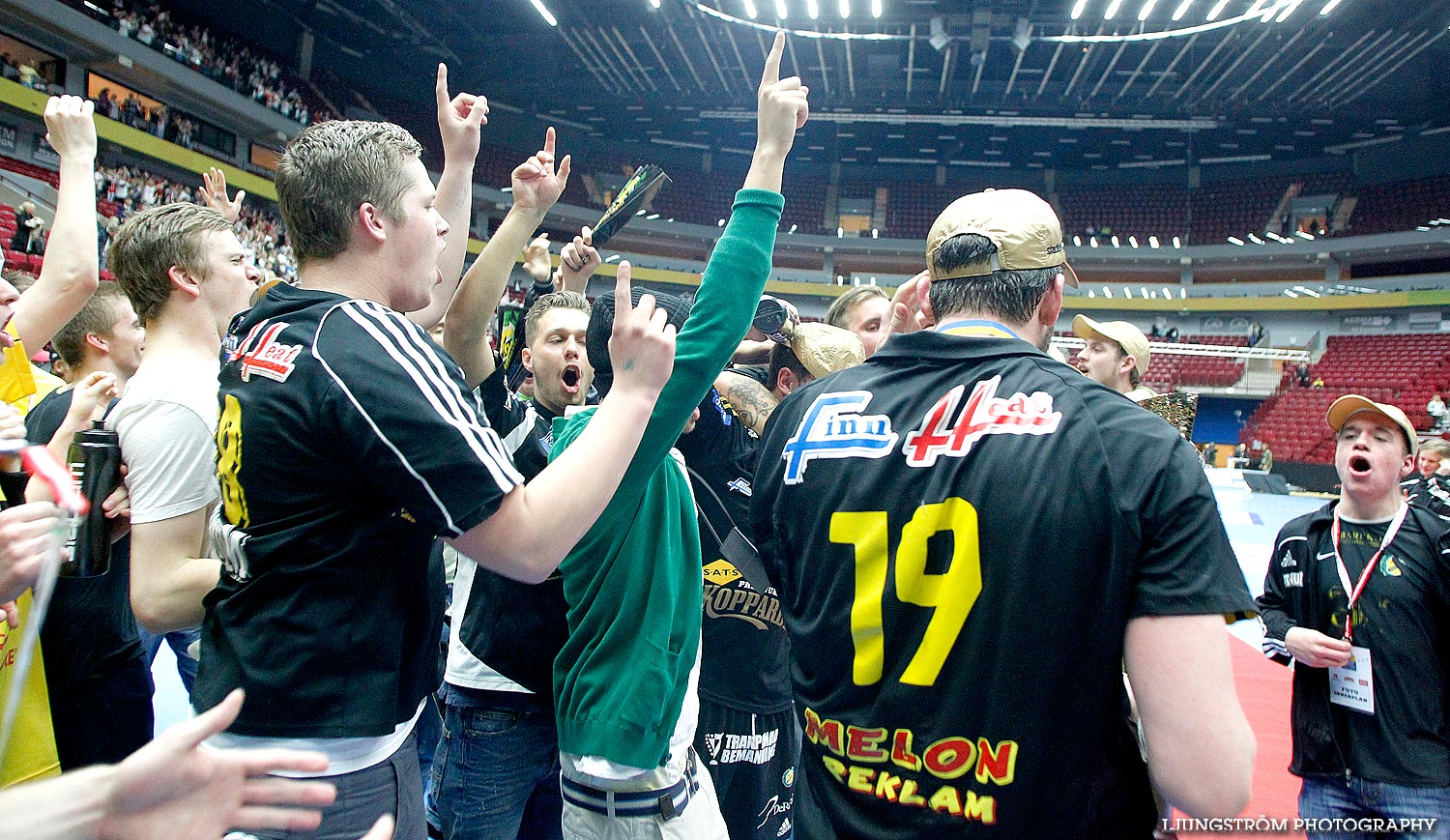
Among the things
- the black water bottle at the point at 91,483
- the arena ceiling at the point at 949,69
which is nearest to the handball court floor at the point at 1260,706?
the black water bottle at the point at 91,483

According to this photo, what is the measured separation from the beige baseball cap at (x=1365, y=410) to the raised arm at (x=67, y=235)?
407 centimetres

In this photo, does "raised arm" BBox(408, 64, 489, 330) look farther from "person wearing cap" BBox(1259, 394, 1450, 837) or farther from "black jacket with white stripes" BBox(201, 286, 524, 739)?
"person wearing cap" BBox(1259, 394, 1450, 837)

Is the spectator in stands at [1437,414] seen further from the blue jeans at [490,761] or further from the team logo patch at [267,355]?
the team logo patch at [267,355]

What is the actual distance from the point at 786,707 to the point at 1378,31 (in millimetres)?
23720

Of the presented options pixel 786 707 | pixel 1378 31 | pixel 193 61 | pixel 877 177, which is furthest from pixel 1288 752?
pixel 877 177

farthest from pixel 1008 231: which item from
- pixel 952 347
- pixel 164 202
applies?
pixel 164 202

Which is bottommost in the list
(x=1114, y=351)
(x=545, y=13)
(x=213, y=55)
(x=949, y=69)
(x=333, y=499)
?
(x=333, y=499)

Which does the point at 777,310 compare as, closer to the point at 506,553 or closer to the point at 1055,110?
the point at 506,553

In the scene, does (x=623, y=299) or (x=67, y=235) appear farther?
(x=67, y=235)

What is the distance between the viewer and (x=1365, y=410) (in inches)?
116

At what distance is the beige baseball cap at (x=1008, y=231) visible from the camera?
141 cm

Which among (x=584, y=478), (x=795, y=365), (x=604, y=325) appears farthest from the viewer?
(x=795, y=365)

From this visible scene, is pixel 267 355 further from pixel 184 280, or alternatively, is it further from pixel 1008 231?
pixel 1008 231

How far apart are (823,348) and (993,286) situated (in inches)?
40.1
